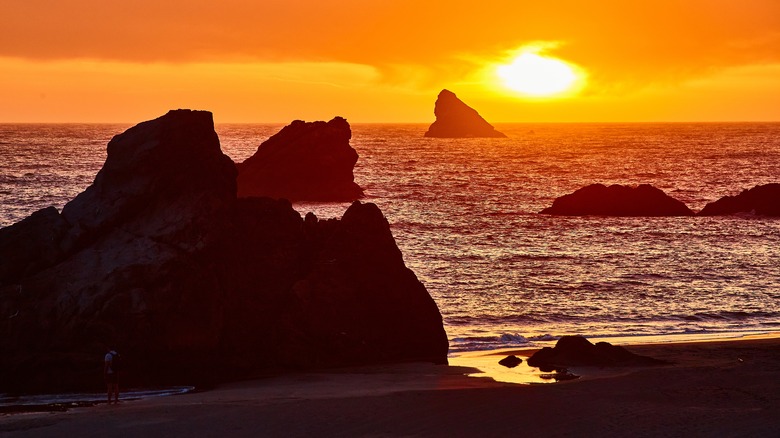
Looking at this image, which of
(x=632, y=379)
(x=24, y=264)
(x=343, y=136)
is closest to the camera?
(x=632, y=379)

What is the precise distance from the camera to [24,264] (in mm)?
26969

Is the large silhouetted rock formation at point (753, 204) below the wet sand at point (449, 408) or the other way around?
below

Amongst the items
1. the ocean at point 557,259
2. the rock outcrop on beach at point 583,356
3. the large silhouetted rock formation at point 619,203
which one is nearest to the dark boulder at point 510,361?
the rock outcrop on beach at point 583,356

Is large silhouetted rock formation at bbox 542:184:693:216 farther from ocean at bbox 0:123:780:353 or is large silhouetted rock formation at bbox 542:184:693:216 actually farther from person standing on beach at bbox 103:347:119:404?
person standing on beach at bbox 103:347:119:404

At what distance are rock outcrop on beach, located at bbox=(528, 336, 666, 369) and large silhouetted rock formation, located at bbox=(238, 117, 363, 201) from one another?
2726 inches

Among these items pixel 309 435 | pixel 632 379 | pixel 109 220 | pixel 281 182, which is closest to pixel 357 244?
pixel 109 220

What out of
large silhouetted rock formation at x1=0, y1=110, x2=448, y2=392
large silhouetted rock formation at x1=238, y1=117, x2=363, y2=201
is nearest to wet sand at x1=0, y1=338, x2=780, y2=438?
large silhouetted rock formation at x1=0, y1=110, x2=448, y2=392

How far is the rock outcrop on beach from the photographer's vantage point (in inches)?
1073

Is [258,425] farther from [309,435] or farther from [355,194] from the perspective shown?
[355,194]

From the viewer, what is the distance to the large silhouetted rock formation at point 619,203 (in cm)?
8431

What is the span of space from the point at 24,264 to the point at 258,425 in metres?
11.0

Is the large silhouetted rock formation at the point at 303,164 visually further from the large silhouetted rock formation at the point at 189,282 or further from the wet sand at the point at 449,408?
the wet sand at the point at 449,408

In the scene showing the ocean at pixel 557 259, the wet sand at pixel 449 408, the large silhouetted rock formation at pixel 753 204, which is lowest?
the ocean at pixel 557 259

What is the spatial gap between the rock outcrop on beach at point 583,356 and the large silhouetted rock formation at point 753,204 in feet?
199
